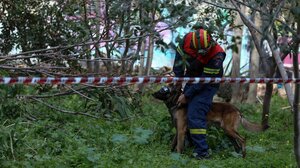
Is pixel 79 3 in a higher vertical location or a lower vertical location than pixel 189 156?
higher

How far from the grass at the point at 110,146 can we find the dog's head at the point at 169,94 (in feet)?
2.02

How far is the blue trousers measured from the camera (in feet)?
24.9

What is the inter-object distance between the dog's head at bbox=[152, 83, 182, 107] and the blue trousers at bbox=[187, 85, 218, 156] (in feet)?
1.09

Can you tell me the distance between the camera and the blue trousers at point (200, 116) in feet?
24.9

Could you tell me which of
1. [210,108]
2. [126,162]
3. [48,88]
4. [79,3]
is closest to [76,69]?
[48,88]

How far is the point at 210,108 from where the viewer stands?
7.85 metres

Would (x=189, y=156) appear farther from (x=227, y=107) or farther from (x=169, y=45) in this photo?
(x=169, y=45)

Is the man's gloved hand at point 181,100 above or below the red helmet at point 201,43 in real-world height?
below

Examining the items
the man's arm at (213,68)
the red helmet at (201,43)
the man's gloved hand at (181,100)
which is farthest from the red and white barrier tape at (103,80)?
the man's gloved hand at (181,100)

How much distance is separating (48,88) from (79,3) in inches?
67.5

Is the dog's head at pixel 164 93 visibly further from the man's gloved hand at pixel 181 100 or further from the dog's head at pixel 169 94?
the man's gloved hand at pixel 181 100

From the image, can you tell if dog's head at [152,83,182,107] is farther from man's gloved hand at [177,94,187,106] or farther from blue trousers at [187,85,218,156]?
blue trousers at [187,85,218,156]

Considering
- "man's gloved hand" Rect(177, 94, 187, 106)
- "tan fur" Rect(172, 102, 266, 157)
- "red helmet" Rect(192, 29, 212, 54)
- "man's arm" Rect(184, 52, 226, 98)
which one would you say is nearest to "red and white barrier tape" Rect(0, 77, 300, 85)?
"man's arm" Rect(184, 52, 226, 98)

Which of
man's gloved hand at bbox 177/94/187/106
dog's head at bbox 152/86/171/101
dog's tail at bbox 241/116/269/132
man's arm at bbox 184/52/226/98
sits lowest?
dog's tail at bbox 241/116/269/132
